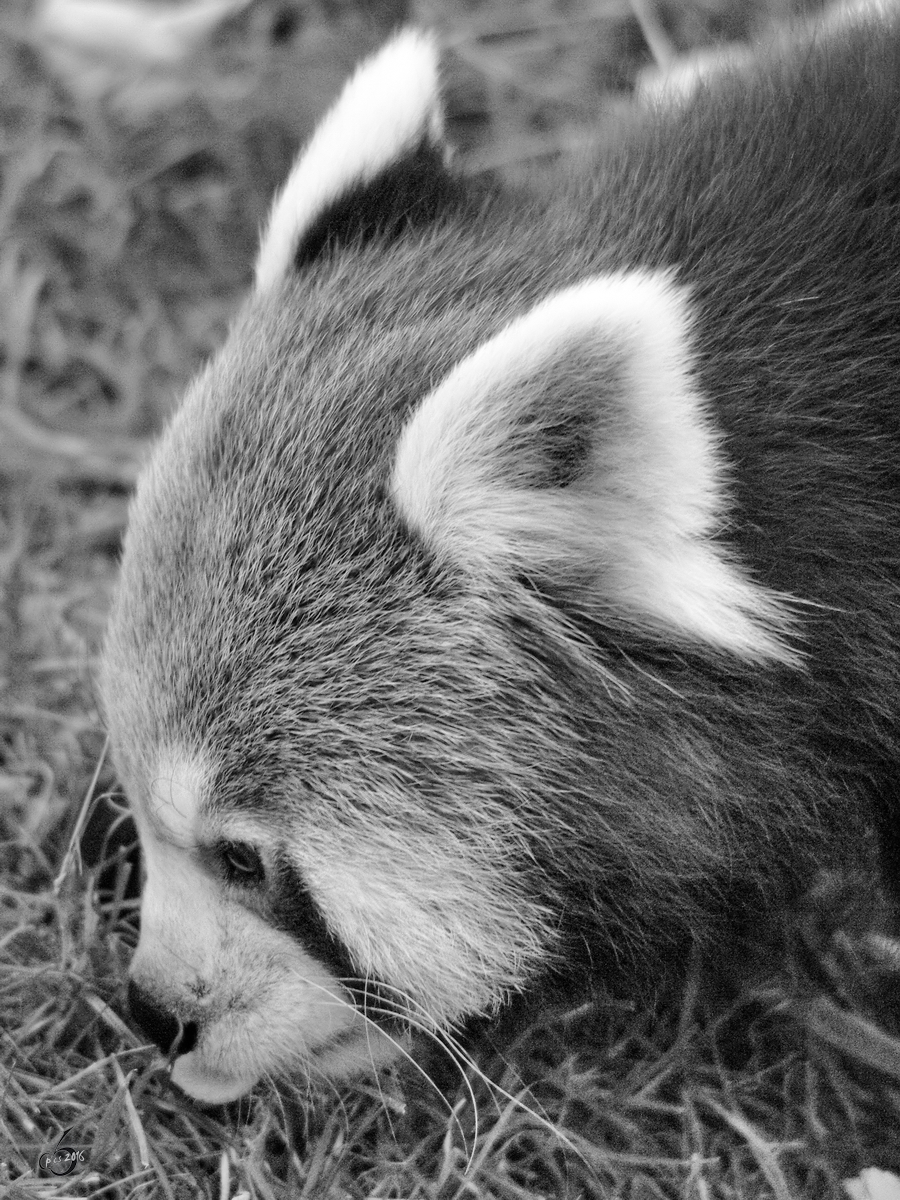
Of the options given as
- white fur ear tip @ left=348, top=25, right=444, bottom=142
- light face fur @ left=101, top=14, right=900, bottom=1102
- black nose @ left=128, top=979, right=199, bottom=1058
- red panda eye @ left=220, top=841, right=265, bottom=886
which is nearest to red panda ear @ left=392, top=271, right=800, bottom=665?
light face fur @ left=101, top=14, right=900, bottom=1102

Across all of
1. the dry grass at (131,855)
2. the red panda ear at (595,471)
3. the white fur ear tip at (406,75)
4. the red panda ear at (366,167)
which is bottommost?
the dry grass at (131,855)

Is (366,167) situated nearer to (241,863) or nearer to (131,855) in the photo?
(241,863)

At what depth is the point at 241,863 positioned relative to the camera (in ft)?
7.39

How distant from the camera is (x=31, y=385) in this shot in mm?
4098

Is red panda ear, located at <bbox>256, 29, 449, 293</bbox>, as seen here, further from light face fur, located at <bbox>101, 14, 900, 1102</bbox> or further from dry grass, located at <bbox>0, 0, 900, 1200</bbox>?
dry grass, located at <bbox>0, 0, 900, 1200</bbox>

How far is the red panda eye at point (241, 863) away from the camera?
87.4 inches

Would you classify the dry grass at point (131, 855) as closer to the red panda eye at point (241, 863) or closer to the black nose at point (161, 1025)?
the black nose at point (161, 1025)

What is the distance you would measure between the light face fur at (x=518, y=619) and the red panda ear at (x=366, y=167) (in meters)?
0.18

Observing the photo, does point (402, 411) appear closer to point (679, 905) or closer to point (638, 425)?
point (638, 425)

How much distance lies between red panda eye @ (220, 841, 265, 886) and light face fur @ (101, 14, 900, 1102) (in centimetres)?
1

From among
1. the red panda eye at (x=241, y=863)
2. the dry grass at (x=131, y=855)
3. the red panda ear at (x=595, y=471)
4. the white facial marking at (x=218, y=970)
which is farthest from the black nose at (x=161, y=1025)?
the red panda ear at (x=595, y=471)

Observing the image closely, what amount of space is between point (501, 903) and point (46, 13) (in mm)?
3667

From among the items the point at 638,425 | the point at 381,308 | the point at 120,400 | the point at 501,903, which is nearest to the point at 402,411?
the point at 381,308

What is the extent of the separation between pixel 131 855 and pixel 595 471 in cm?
152
